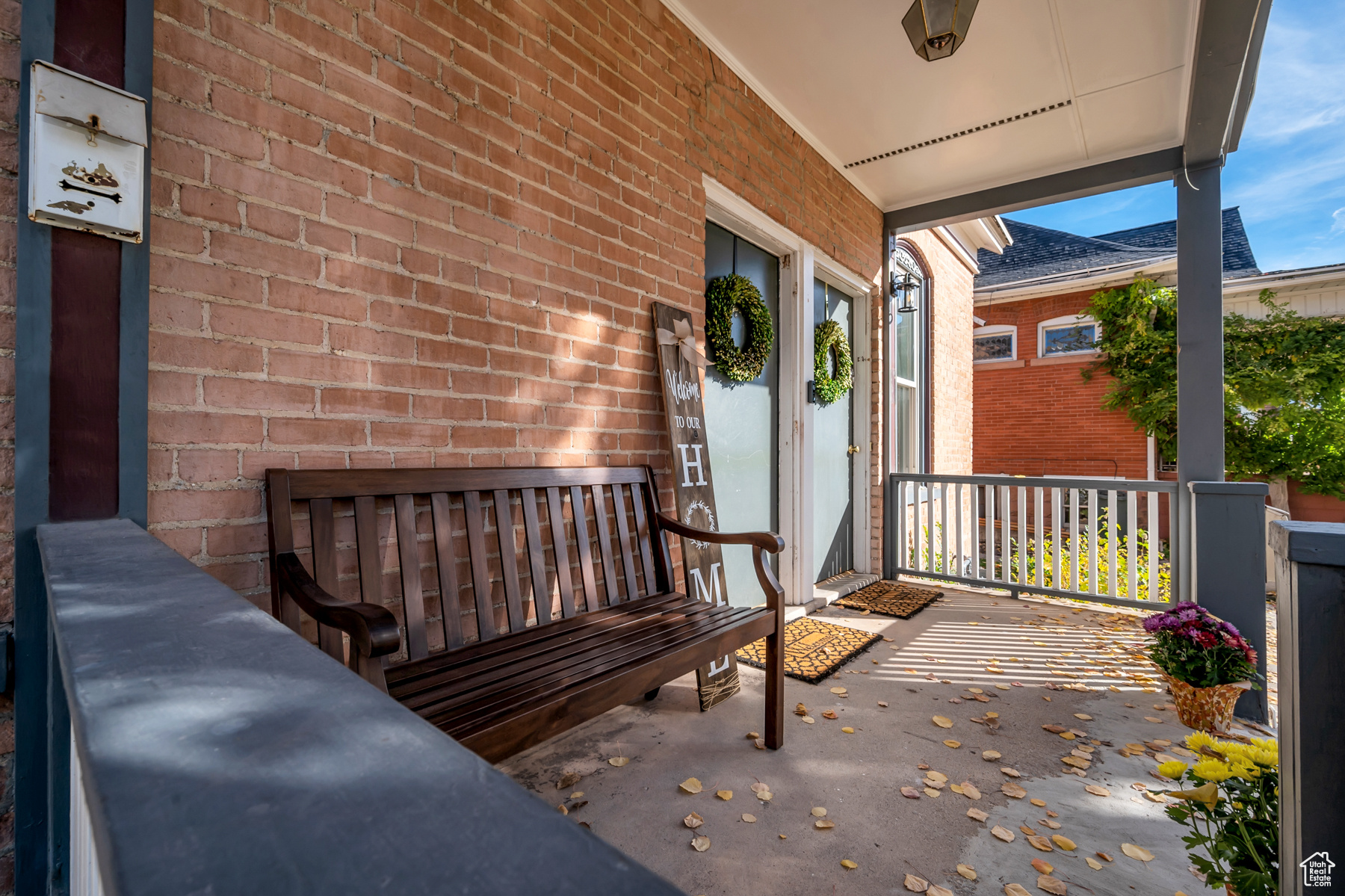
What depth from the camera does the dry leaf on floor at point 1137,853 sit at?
1.57 meters

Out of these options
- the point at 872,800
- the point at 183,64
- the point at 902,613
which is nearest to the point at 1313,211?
the point at 902,613

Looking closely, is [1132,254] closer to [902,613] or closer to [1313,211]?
[1313,211]

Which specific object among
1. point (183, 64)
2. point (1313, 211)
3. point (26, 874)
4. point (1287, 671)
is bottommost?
point (26, 874)

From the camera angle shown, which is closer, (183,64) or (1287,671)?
(1287,671)

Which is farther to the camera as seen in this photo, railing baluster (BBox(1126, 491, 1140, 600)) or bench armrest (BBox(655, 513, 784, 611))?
railing baluster (BBox(1126, 491, 1140, 600))

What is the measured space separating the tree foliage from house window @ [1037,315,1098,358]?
120cm

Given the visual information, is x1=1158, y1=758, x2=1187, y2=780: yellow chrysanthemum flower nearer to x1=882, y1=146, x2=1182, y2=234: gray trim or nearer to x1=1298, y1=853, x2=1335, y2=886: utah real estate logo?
x1=1298, y1=853, x2=1335, y2=886: utah real estate logo

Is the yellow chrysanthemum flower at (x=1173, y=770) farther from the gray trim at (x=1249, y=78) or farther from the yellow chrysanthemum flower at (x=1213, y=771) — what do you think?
the gray trim at (x=1249, y=78)

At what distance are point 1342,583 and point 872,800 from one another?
138 centimetres

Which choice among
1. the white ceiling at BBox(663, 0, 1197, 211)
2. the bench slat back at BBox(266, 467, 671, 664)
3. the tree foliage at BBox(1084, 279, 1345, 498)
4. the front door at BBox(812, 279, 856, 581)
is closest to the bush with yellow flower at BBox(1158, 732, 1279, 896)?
the bench slat back at BBox(266, 467, 671, 664)

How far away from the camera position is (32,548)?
1103 mm

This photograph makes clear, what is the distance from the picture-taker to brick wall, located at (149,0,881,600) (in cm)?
139

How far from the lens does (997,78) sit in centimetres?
327

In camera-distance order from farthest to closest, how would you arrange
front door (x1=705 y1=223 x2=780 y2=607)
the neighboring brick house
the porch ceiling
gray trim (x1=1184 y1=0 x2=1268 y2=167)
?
the neighboring brick house → front door (x1=705 y1=223 x2=780 y2=607) → the porch ceiling → gray trim (x1=1184 y1=0 x2=1268 y2=167)
